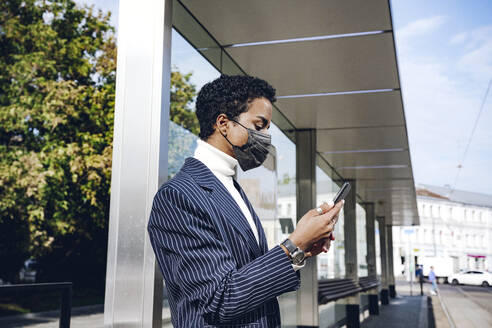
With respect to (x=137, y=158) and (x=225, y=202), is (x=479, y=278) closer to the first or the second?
(x=137, y=158)

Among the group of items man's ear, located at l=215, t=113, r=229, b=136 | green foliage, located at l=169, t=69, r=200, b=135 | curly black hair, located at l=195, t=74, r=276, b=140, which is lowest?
man's ear, located at l=215, t=113, r=229, b=136


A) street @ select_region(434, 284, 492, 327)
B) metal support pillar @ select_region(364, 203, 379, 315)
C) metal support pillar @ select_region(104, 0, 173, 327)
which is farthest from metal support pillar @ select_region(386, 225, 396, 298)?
metal support pillar @ select_region(104, 0, 173, 327)

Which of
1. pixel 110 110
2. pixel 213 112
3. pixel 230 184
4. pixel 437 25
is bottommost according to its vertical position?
pixel 230 184

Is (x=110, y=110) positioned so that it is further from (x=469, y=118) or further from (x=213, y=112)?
(x=213, y=112)

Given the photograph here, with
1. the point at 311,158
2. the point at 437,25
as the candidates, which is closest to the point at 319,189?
the point at 311,158

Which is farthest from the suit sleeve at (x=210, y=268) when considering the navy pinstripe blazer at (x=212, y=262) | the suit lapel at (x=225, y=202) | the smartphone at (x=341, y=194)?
the smartphone at (x=341, y=194)

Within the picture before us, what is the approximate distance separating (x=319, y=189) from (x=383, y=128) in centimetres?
183

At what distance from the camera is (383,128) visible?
818cm

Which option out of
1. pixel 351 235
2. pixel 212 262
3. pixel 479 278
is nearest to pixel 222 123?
A: pixel 212 262

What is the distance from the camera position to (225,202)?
72.1 inches

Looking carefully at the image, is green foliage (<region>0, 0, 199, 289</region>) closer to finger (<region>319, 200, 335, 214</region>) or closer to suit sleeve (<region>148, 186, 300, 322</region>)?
suit sleeve (<region>148, 186, 300, 322</region>)

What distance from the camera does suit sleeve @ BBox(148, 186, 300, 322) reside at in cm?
157

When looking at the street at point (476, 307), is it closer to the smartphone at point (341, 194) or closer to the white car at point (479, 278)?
the white car at point (479, 278)

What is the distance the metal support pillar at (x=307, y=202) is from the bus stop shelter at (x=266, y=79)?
0.05 feet
